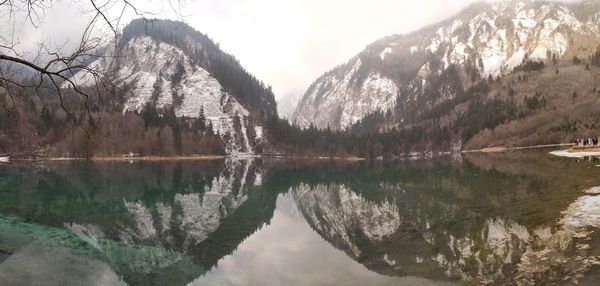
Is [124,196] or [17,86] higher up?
[17,86]

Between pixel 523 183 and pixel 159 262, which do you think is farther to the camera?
pixel 523 183

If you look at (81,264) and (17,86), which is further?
(81,264)

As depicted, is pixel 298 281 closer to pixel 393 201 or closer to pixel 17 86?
pixel 17 86

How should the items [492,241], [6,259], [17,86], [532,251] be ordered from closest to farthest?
[17,86], [532,251], [6,259], [492,241]

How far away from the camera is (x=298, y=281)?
20.9m

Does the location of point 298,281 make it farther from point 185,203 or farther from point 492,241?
point 185,203

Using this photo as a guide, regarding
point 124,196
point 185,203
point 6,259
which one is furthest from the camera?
point 124,196

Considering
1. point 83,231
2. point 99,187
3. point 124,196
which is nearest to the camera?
Answer: point 83,231

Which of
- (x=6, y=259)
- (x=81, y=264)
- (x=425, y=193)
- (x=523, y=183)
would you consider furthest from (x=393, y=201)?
(x=6, y=259)

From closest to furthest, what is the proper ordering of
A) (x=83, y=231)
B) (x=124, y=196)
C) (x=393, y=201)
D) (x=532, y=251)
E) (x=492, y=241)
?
(x=532, y=251), (x=492, y=241), (x=83, y=231), (x=393, y=201), (x=124, y=196)

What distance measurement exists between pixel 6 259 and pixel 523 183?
4805cm

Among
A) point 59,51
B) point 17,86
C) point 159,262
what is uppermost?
point 59,51

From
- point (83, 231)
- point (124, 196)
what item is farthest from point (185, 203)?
point (83, 231)

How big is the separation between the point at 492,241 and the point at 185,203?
123 ft
